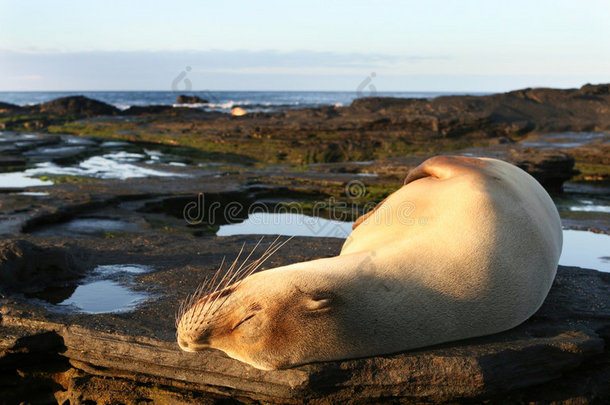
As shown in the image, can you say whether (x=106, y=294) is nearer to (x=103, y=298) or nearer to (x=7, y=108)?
(x=103, y=298)

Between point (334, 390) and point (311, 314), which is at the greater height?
point (311, 314)

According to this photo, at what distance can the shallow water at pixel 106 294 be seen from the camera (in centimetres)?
441

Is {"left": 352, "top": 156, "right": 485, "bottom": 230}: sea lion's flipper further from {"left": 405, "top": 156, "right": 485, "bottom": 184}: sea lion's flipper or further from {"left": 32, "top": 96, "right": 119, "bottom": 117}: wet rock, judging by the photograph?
{"left": 32, "top": 96, "right": 119, "bottom": 117}: wet rock

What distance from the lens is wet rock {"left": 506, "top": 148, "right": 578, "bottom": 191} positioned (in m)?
11.9

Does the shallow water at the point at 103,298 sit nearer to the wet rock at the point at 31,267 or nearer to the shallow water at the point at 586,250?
the wet rock at the point at 31,267

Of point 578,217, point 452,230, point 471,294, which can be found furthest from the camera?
point 578,217

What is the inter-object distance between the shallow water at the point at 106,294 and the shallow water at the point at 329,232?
2696mm

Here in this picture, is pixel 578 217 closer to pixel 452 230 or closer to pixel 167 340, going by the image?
pixel 452 230

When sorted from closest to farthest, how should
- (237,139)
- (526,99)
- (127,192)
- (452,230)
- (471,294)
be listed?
(471,294) → (452,230) → (127,192) → (237,139) → (526,99)

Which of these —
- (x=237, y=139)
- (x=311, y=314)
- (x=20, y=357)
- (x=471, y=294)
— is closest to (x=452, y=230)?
(x=471, y=294)

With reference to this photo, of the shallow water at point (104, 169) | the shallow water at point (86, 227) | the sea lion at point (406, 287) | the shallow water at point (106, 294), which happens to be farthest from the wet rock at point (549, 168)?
the shallow water at point (106, 294)

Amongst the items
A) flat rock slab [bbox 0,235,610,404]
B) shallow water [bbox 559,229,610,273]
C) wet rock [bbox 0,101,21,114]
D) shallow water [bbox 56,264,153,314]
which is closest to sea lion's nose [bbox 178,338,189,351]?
flat rock slab [bbox 0,235,610,404]

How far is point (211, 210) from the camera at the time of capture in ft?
31.1

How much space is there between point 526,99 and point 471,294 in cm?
2388
